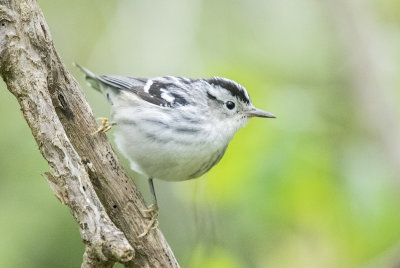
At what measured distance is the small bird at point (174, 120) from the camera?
387 centimetres

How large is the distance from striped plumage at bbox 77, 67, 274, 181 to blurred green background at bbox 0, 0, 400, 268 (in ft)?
0.61

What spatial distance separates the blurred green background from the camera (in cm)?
406

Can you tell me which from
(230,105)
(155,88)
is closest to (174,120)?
(155,88)

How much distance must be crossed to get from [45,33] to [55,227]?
6.65ft

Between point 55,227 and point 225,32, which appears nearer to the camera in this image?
point 55,227

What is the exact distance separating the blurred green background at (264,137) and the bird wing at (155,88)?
1.39 ft

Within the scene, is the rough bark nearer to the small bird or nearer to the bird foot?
the bird foot

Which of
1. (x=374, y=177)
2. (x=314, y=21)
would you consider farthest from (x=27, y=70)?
(x=314, y=21)

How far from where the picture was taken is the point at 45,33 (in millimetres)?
3346

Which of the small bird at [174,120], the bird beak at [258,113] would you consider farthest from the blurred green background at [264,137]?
the small bird at [174,120]

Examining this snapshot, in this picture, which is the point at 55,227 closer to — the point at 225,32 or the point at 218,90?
the point at 218,90

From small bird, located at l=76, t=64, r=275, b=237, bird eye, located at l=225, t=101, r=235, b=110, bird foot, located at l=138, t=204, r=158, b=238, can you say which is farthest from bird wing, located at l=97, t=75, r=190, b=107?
bird foot, located at l=138, t=204, r=158, b=238

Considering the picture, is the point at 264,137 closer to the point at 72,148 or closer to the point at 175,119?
the point at 175,119

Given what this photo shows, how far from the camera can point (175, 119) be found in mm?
3971
